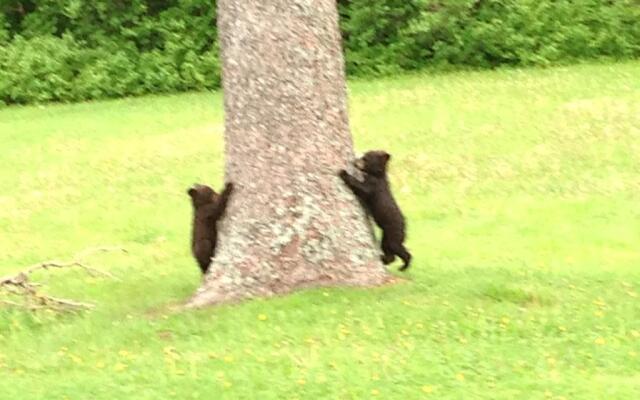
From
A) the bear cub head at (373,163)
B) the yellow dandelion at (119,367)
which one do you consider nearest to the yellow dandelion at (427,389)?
the yellow dandelion at (119,367)

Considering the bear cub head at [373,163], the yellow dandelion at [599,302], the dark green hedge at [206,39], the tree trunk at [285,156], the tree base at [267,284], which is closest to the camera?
the yellow dandelion at [599,302]

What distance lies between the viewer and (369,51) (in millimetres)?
24906

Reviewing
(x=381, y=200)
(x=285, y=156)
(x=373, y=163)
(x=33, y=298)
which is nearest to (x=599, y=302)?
(x=381, y=200)

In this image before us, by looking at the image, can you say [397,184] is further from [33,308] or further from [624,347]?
[624,347]

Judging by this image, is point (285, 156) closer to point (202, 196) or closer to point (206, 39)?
point (202, 196)

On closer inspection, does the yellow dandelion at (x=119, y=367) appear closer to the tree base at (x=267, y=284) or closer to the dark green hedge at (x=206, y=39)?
the tree base at (x=267, y=284)

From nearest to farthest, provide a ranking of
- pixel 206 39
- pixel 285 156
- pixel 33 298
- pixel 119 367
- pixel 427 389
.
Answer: pixel 427 389 < pixel 119 367 < pixel 285 156 < pixel 33 298 < pixel 206 39

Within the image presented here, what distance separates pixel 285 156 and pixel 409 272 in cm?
160

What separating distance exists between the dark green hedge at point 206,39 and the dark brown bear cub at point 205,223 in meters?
16.1

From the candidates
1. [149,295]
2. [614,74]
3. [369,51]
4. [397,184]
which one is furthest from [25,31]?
[149,295]

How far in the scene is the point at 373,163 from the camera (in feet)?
25.6

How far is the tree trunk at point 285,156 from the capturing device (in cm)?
730

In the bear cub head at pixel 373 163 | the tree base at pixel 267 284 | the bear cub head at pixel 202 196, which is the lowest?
the tree base at pixel 267 284

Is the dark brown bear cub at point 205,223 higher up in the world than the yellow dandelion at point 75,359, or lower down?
higher up
